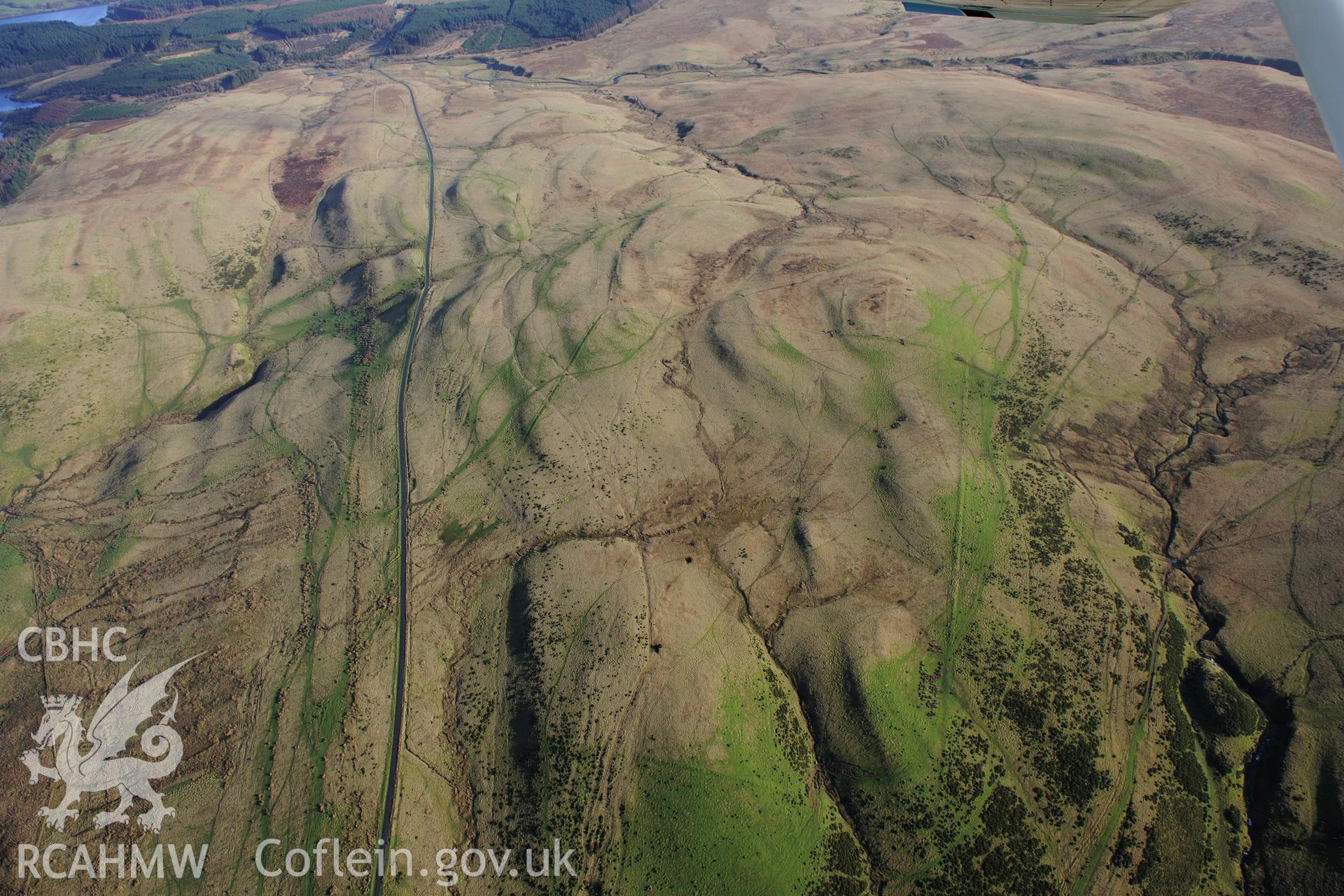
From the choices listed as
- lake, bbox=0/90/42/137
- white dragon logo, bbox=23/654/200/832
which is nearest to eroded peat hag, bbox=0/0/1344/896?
white dragon logo, bbox=23/654/200/832

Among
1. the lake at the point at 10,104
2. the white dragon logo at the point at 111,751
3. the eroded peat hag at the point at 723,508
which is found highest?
the lake at the point at 10,104

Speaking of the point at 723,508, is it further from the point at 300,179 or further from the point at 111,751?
the point at 300,179

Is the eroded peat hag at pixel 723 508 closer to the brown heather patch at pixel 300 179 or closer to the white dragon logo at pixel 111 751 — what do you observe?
the white dragon logo at pixel 111 751

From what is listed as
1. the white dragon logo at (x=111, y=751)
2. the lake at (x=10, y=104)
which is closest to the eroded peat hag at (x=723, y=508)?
the white dragon logo at (x=111, y=751)

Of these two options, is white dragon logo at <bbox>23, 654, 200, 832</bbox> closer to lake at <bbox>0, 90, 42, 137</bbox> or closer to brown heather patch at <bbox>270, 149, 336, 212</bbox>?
brown heather patch at <bbox>270, 149, 336, 212</bbox>

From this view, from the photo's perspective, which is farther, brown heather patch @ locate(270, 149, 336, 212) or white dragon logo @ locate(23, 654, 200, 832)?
brown heather patch @ locate(270, 149, 336, 212)

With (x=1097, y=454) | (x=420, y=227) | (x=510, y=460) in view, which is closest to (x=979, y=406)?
(x=1097, y=454)

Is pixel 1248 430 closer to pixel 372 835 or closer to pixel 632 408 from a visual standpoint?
pixel 632 408

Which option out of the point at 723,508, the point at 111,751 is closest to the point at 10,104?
the point at 111,751
